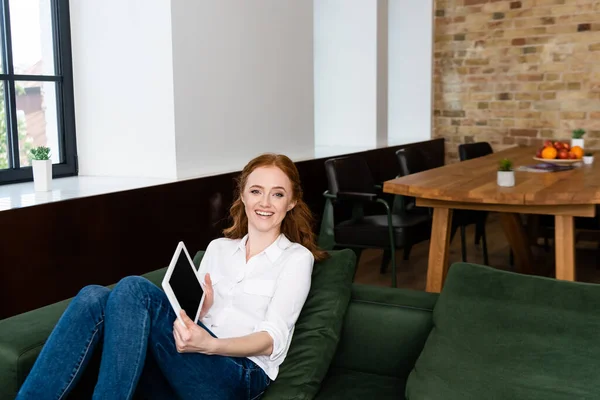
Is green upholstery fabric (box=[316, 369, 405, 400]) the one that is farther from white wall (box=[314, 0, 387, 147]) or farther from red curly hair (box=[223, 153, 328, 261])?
white wall (box=[314, 0, 387, 147])

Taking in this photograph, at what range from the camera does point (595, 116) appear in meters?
6.33

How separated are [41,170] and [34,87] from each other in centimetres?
62

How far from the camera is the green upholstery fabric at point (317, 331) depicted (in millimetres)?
1918

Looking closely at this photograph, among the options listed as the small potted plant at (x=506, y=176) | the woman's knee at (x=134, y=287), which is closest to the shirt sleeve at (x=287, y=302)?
the woman's knee at (x=134, y=287)

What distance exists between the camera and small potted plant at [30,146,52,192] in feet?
10.2

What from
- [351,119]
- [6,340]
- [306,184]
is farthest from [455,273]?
[351,119]

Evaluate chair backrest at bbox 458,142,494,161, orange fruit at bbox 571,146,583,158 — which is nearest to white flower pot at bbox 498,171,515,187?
orange fruit at bbox 571,146,583,158

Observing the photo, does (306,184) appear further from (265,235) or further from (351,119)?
(265,235)

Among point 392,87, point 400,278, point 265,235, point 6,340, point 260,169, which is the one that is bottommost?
point 400,278

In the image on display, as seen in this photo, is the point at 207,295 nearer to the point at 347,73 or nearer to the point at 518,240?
the point at 518,240

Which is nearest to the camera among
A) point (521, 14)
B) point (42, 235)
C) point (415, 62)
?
point (42, 235)

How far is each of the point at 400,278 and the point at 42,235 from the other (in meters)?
2.54

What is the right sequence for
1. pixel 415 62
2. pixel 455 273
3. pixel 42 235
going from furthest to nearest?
pixel 415 62 < pixel 42 235 < pixel 455 273

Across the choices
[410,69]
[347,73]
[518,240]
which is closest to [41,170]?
[518,240]
